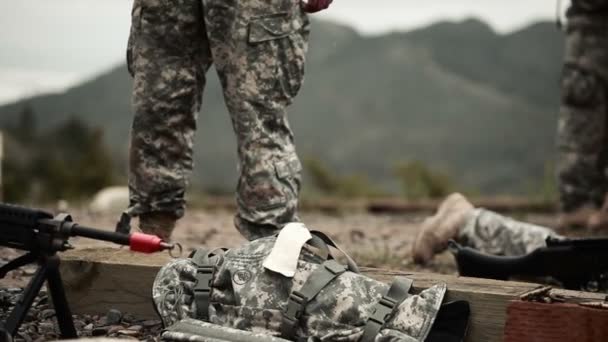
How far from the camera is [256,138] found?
150 inches

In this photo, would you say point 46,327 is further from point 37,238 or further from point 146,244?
point 146,244

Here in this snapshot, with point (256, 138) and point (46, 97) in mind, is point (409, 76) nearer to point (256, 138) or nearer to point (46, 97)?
point (46, 97)

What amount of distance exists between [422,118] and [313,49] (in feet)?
33.3

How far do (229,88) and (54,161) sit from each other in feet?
64.8

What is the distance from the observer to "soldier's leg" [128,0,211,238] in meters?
3.96

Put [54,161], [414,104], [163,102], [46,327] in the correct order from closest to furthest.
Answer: [46,327] → [163,102] → [54,161] → [414,104]

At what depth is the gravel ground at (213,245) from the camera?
128 inches

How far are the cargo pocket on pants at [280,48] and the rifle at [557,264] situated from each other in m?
1.23

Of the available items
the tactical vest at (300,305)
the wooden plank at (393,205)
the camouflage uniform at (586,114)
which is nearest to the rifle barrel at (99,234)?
the tactical vest at (300,305)

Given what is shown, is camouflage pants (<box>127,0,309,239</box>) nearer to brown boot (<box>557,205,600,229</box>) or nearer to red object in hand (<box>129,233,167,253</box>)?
red object in hand (<box>129,233,167,253</box>)

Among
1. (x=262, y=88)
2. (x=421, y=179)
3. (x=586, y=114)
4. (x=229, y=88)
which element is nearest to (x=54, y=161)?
(x=421, y=179)

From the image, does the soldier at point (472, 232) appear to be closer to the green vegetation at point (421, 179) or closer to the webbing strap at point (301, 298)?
the webbing strap at point (301, 298)

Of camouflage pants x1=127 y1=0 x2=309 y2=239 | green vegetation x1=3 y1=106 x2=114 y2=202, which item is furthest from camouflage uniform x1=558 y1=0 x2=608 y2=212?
green vegetation x1=3 y1=106 x2=114 y2=202

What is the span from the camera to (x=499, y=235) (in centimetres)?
486
